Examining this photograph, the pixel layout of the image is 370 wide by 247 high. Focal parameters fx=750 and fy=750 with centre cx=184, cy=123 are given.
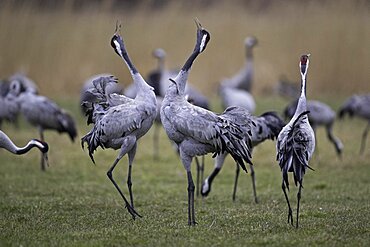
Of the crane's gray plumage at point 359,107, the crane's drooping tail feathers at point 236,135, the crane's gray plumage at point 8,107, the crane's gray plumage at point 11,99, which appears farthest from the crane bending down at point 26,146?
the crane's gray plumage at point 359,107

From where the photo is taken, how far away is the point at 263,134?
8992mm

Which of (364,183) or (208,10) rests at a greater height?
(208,10)

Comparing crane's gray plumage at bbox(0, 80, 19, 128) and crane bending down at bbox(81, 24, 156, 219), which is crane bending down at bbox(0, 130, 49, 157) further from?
crane's gray plumage at bbox(0, 80, 19, 128)

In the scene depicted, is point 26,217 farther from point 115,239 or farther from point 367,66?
point 367,66

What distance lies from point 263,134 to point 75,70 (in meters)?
11.1

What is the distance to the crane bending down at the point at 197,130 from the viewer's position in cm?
686

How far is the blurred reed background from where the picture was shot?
18.6m

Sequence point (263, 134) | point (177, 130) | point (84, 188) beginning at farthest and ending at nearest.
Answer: point (84, 188), point (263, 134), point (177, 130)

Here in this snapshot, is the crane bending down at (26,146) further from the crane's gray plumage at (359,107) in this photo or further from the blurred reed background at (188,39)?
the blurred reed background at (188,39)

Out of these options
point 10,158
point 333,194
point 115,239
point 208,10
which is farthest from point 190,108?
point 208,10

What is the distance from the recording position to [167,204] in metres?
8.50

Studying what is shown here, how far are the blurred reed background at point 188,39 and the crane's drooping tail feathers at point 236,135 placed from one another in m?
11.7

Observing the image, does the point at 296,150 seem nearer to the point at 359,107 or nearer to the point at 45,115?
the point at 45,115

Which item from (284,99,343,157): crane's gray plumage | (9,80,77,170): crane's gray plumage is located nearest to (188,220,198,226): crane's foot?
(9,80,77,170): crane's gray plumage
